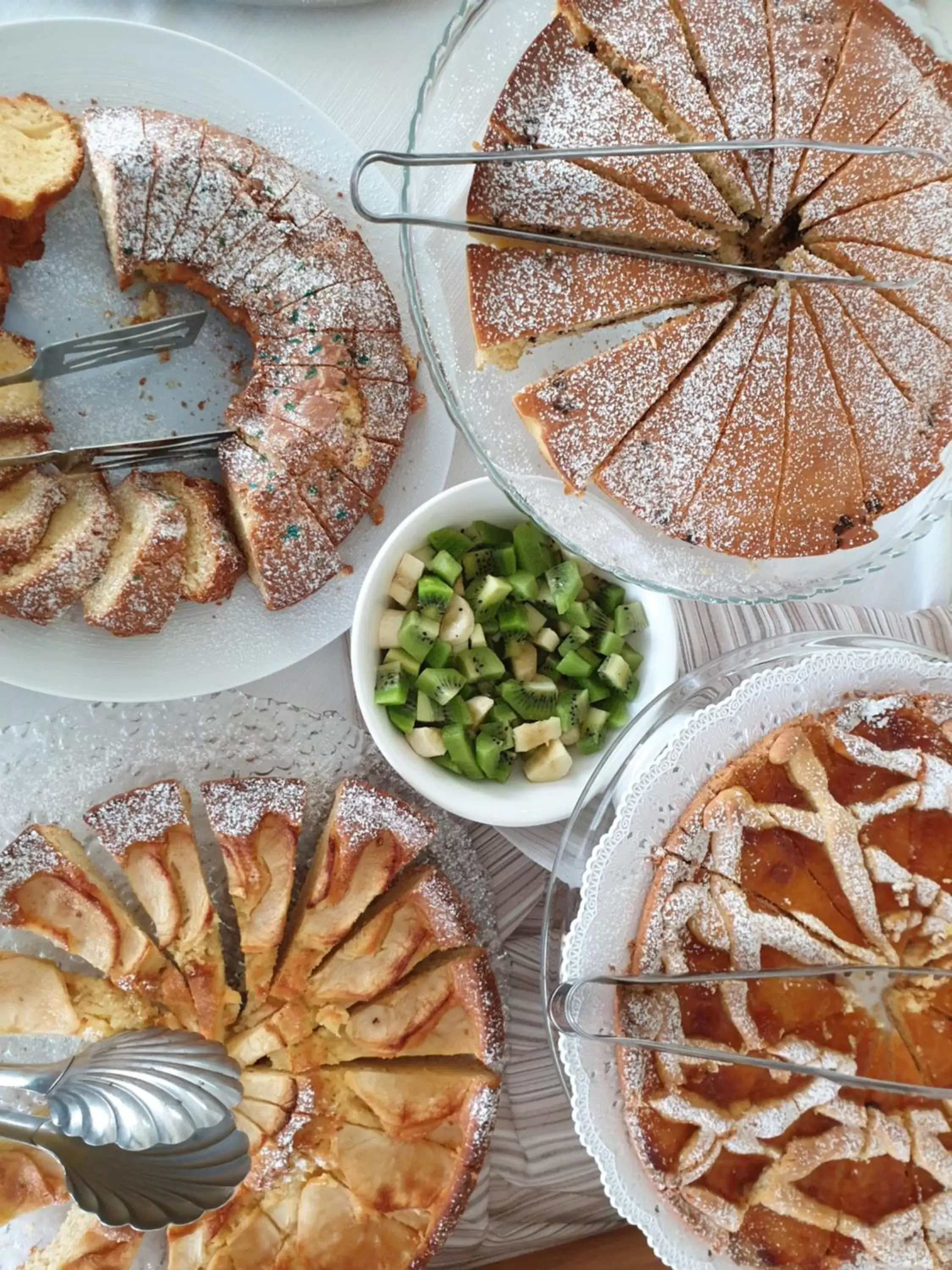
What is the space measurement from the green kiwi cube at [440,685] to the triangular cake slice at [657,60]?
101 centimetres

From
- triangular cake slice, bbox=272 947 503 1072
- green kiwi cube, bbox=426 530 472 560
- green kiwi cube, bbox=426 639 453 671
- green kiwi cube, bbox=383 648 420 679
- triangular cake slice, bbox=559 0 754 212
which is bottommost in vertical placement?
triangular cake slice, bbox=272 947 503 1072

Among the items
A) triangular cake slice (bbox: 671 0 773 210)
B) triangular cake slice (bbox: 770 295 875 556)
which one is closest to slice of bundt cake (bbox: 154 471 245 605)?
triangular cake slice (bbox: 770 295 875 556)

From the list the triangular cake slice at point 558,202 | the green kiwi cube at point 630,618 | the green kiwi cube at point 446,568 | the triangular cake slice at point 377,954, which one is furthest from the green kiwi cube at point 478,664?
the triangular cake slice at point 558,202

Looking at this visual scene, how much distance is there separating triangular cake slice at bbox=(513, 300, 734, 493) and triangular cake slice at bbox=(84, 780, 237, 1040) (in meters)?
0.99

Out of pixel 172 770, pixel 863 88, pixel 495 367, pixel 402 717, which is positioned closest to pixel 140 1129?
pixel 172 770

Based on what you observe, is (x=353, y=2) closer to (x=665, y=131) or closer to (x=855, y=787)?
(x=665, y=131)

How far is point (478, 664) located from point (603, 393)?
75 cm

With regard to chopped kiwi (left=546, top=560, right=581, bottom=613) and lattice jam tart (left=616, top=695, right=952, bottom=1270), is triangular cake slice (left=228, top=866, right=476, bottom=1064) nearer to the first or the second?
lattice jam tart (left=616, top=695, right=952, bottom=1270)

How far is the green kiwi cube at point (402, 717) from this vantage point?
2166 millimetres

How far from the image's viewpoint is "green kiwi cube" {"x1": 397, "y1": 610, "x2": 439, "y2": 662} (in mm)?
2141

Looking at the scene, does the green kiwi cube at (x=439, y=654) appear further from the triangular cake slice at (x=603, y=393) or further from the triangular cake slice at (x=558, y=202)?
the triangular cake slice at (x=558, y=202)

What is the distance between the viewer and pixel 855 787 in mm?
1936

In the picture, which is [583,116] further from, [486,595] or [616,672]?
[616,672]

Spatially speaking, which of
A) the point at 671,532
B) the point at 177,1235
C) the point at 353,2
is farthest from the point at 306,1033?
the point at 353,2
